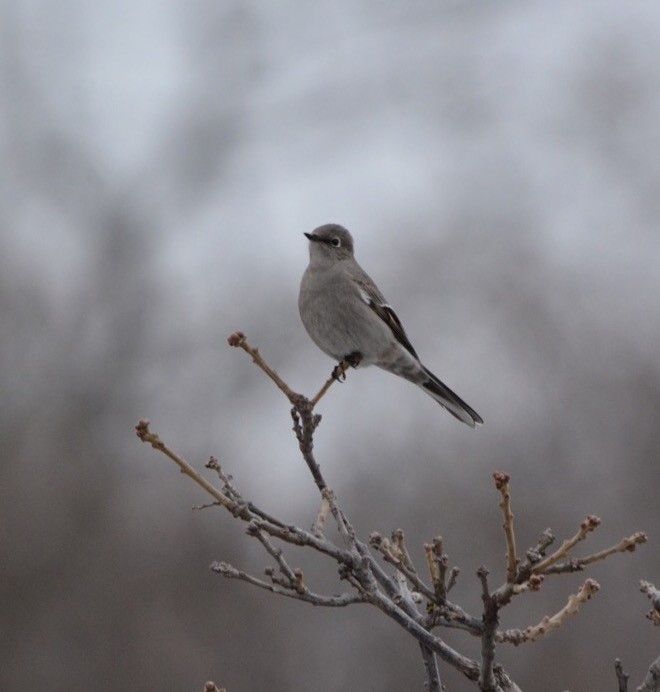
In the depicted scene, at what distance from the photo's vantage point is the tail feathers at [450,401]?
497 cm

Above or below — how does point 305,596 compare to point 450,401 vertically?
below

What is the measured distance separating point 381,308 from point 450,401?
66 cm

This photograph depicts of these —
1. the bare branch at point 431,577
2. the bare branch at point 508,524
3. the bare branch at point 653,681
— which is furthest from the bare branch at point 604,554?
the bare branch at point 653,681

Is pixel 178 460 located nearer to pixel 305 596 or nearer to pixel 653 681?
pixel 305 596

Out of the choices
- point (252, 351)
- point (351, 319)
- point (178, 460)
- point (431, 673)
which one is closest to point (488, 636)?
point (431, 673)

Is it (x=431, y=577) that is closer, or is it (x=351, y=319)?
(x=431, y=577)

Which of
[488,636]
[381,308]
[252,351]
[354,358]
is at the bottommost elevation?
[488,636]

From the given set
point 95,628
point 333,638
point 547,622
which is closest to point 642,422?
point 333,638

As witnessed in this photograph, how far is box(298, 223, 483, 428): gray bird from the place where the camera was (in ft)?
15.2

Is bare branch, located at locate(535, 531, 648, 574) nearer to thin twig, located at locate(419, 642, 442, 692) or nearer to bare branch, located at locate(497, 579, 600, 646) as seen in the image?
bare branch, located at locate(497, 579, 600, 646)

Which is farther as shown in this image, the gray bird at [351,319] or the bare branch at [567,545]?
the gray bird at [351,319]

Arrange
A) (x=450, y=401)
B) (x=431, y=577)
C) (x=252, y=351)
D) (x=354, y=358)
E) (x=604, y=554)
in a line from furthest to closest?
(x=450, y=401), (x=354, y=358), (x=252, y=351), (x=431, y=577), (x=604, y=554)

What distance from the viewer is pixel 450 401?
504 centimetres

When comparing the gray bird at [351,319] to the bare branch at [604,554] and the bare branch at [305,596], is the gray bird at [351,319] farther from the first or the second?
the bare branch at [604,554]
